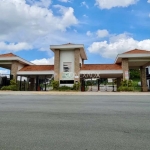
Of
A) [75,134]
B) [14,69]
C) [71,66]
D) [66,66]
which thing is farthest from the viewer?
[14,69]

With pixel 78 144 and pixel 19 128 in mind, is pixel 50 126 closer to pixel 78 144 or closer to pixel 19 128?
pixel 19 128

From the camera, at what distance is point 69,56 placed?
30203 millimetres

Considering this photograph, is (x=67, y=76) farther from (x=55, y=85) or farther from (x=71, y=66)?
(x=55, y=85)

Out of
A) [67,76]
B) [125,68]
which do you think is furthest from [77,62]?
[125,68]

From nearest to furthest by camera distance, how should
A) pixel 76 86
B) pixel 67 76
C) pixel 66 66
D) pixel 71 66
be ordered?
pixel 76 86
pixel 67 76
pixel 71 66
pixel 66 66

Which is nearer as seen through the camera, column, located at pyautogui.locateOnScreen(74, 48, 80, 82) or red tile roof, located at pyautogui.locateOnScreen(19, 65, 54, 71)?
column, located at pyautogui.locateOnScreen(74, 48, 80, 82)

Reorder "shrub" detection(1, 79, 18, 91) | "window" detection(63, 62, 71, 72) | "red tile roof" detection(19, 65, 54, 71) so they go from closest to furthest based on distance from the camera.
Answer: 1. "shrub" detection(1, 79, 18, 91)
2. "window" detection(63, 62, 71, 72)
3. "red tile roof" detection(19, 65, 54, 71)

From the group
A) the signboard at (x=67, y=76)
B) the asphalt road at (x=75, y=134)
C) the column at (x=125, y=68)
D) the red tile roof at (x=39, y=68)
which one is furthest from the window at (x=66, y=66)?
the asphalt road at (x=75, y=134)

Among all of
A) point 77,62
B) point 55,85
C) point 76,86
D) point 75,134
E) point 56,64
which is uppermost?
point 77,62

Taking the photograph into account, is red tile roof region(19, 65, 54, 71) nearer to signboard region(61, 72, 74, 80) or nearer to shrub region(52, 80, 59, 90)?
signboard region(61, 72, 74, 80)

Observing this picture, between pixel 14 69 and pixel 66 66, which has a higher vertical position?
pixel 66 66

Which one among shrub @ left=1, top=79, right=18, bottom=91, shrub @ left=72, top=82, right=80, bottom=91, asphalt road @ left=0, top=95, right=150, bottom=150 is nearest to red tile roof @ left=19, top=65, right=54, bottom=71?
shrub @ left=1, top=79, right=18, bottom=91

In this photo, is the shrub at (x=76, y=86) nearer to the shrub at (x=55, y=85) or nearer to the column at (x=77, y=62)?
the column at (x=77, y=62)

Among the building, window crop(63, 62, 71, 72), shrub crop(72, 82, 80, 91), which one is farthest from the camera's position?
window crop(63, 62, 71, 72)
